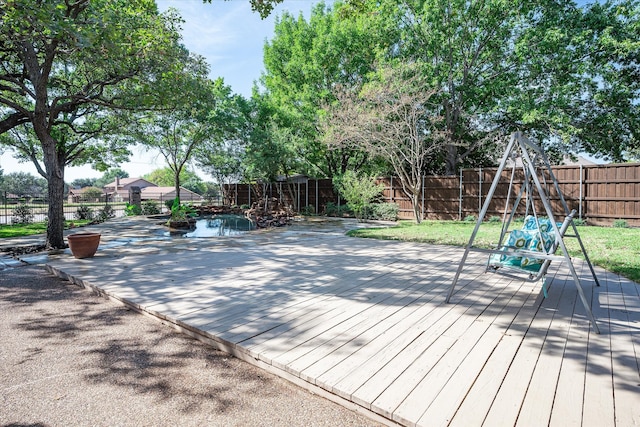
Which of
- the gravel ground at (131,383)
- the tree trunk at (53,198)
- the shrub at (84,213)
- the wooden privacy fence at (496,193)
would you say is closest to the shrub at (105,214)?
the shrub at (84,213)

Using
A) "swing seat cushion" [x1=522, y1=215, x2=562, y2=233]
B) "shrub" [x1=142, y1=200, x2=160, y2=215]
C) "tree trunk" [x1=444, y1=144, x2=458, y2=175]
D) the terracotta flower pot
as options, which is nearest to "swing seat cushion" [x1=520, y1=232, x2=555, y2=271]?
"swing seat cushion" [x1=522, y1=215, x2=562, y2=233]

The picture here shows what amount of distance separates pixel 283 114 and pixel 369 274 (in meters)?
14.2

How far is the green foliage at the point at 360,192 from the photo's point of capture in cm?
1282

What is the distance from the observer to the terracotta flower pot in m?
5.62

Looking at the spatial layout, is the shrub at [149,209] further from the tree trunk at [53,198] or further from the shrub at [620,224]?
the shrub at [620,224]

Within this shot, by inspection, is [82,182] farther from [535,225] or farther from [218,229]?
[535,225]

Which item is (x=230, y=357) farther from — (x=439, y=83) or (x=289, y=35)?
(x=289, y=35)

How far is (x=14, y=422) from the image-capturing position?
5.74ft

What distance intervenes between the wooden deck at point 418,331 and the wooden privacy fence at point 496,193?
6300 mm

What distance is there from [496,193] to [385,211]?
159 inches

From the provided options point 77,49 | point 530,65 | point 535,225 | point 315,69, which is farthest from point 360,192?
point 77,49

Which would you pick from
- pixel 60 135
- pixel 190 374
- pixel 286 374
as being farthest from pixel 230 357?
pixel 60 135

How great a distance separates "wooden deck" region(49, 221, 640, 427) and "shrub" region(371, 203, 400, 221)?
8.42 meters

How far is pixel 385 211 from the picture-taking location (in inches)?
537
